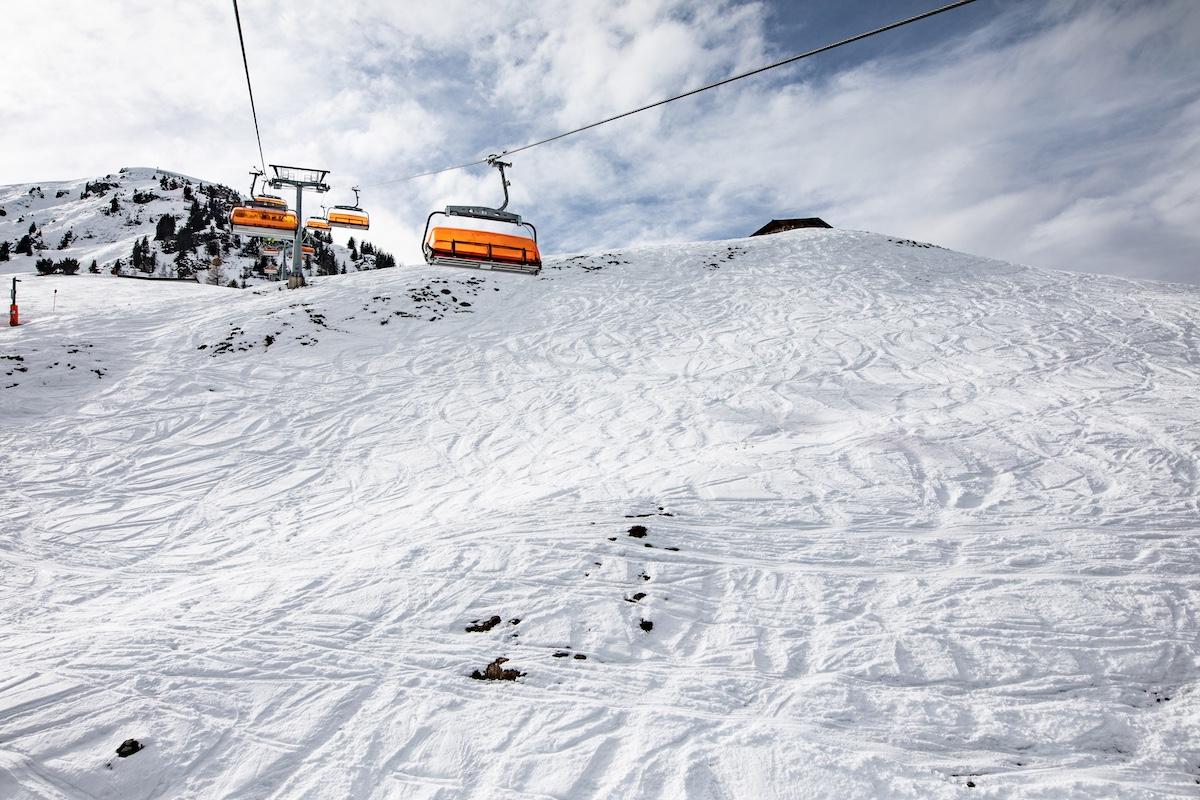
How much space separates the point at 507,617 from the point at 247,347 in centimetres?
1566

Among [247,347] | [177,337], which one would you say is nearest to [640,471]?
[247,347]

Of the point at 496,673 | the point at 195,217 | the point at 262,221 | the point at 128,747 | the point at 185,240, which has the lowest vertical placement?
→ the point at 496,673

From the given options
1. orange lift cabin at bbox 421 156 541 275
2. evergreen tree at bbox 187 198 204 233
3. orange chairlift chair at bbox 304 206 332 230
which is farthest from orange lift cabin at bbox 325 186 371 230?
evergreen tree at bbox 187 198 204 233

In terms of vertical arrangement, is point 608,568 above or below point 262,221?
below

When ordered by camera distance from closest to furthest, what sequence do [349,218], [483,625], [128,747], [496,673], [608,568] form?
1. [128,747]
2. [496,673]
3. [483,625]
4. [608,568]
5. [349,218]

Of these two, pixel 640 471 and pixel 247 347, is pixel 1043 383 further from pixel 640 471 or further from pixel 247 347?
pixel 247 347

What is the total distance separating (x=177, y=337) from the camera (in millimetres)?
17922

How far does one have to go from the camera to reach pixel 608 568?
691cm

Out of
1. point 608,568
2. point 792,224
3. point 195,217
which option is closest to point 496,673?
point 608,568

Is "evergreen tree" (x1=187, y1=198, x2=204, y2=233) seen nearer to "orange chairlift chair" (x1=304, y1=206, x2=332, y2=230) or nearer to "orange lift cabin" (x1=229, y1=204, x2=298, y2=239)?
"orange chairlift chair" (x1=304, y1=206, x2=332, y2=230)

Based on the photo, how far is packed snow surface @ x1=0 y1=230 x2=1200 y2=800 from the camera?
4438 mm

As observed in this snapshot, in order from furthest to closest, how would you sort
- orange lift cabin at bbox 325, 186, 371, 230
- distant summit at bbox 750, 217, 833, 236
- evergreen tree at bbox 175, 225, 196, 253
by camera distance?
evergreen tree at bbox 175, 225, 196, 253
distant summit at bbox 750, 217, 833, 236
orange lift cabin at bbox 325, 186, 371, 230

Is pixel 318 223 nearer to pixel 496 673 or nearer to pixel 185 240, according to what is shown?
pixel 496 673

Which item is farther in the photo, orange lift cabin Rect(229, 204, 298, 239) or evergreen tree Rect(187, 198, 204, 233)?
evergreen tree Rect(187, 198, 204, 233)
